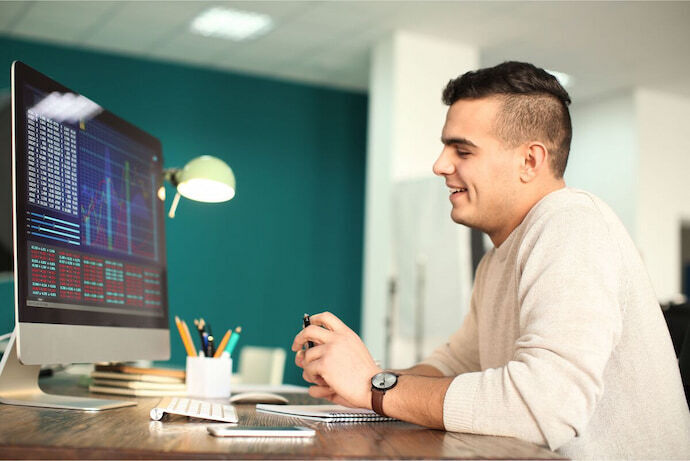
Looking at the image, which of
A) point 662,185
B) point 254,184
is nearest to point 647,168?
point 662,185

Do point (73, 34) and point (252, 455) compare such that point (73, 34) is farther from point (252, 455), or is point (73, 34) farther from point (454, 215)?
point (252, 455)

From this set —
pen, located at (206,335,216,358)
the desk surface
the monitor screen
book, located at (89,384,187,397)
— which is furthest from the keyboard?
pen, located at (206,335,216,358)

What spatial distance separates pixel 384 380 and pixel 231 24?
480cm

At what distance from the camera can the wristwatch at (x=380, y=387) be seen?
1055 millimetres

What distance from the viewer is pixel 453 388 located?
39.1 inches

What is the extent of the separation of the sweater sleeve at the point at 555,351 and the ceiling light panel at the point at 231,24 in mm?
4557

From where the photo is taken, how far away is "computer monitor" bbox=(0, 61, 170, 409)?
44.6 inches

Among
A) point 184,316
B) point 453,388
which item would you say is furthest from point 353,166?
point 453,388

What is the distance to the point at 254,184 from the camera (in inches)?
257

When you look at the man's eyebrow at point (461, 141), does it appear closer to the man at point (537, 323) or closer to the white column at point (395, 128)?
the man at point (537, 323)

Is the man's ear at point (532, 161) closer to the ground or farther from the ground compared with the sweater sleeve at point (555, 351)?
farther from the ground

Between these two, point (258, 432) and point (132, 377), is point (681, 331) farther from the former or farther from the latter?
point (132, 377)

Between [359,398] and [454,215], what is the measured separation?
41cm

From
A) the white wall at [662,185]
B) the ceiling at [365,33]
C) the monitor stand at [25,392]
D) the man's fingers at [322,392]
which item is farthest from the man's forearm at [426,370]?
the white wall at [662,185]
